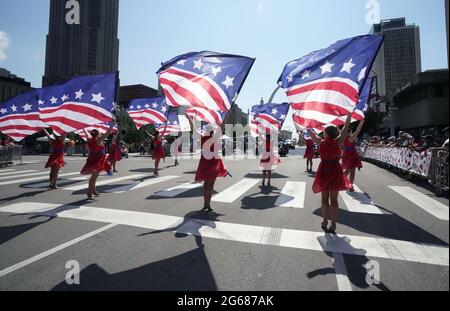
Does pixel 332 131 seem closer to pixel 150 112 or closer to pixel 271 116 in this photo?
pixel 271 116

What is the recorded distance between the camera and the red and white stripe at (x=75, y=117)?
822 cm

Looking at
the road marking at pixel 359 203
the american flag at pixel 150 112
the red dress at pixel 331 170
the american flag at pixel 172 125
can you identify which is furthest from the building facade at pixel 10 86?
the red dress at pixel 331 170

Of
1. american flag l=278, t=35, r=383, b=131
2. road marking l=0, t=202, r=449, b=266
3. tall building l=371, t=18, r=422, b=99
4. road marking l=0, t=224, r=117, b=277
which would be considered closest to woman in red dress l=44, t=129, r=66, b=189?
road marking l=0, t=202, r=449, b=266

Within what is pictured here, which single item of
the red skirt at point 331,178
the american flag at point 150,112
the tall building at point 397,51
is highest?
the tall building at point 397,51

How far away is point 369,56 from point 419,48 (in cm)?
4409

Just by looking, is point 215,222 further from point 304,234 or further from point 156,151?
point 156,151

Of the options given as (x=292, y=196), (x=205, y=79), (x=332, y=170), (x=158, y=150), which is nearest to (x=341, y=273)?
(x=332, y=170)

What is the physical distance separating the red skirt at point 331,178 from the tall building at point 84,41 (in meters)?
62.9

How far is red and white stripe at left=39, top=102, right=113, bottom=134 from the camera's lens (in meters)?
8.22

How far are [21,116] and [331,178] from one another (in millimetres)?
11640

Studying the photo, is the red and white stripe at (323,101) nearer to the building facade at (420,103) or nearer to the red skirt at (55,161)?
the red skirt at (55,161)

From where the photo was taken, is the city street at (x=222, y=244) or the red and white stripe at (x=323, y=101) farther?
the red and white stripe at (x=323, y=101)

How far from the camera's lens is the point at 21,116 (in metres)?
11.3
